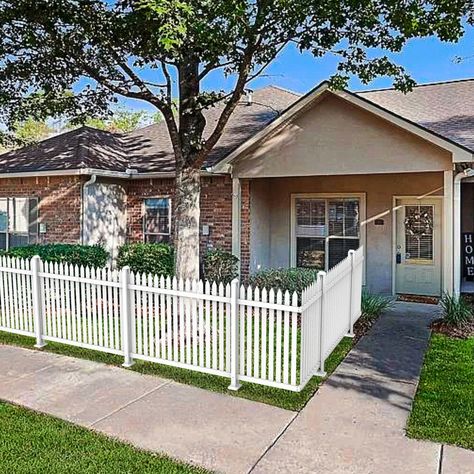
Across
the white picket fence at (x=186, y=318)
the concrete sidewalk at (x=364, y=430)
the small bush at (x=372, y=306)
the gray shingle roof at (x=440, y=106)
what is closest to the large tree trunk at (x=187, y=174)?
the white picket fence at (x=186, y=318)

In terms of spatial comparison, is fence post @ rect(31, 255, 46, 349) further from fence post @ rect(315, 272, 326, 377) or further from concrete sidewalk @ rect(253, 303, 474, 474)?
concrete sidewalk @ rect(253, 303, 474, 474)

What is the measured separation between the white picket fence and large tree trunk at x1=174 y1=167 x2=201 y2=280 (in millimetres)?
1505

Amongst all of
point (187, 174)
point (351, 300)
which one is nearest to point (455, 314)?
point (351, 300)

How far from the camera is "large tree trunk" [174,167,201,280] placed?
313 inches

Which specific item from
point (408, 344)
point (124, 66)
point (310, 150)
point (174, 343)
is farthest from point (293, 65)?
point (174, 343)

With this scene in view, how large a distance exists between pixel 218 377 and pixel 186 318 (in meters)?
0.83

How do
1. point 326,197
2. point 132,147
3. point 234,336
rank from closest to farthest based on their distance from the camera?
point 234,336
point 326,197
point 132,147

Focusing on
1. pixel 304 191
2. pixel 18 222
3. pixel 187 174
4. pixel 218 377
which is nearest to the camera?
pixel 218 377

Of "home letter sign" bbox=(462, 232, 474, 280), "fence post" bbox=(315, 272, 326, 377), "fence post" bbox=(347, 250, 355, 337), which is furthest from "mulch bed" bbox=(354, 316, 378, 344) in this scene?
"home letter sign" bbox=(462, 232, 474, 280)

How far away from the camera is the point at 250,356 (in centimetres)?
551

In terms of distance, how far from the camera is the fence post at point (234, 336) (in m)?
5.48

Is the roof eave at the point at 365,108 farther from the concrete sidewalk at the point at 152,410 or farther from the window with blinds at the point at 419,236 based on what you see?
the concrete sidewalk at the point at 152,410

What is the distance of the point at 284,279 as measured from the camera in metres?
10.4

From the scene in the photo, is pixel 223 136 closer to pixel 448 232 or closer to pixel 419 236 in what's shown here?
pixel 419 236
